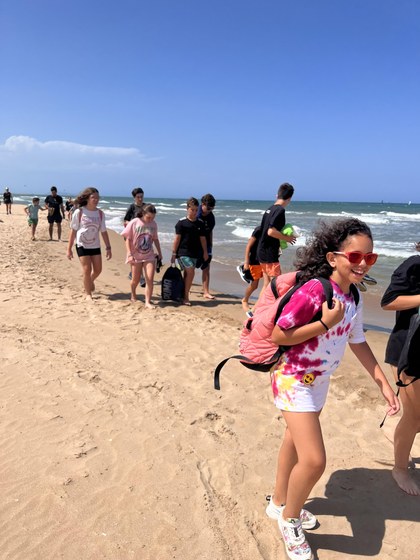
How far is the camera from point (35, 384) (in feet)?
13.3

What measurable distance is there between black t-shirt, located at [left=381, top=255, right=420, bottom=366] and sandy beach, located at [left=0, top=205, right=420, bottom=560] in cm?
97

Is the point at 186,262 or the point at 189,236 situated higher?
the point at 189,236

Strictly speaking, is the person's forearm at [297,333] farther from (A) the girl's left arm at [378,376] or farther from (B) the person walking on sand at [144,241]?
(B) the person walking on sand at [144,241]

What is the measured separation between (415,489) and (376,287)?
291 inches

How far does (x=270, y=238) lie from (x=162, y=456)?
12.1 ft

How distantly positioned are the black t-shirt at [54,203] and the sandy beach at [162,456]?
1013 centimetres

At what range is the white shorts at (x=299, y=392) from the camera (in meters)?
2.15

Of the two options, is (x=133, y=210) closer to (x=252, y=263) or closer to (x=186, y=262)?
(x=186, y=262)

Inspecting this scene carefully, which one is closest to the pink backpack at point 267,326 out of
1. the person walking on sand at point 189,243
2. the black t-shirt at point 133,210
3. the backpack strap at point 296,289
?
the backpack strap at point 296,289

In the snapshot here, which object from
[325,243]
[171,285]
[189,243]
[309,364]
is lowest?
[171,285]

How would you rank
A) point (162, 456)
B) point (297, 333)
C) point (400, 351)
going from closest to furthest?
point (297, 333) < point (400, 351) < point (162, 456)

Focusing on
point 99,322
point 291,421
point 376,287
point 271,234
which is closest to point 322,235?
point 291,421

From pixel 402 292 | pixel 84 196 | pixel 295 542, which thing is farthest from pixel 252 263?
pixel 295 542

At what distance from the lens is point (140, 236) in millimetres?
7121
